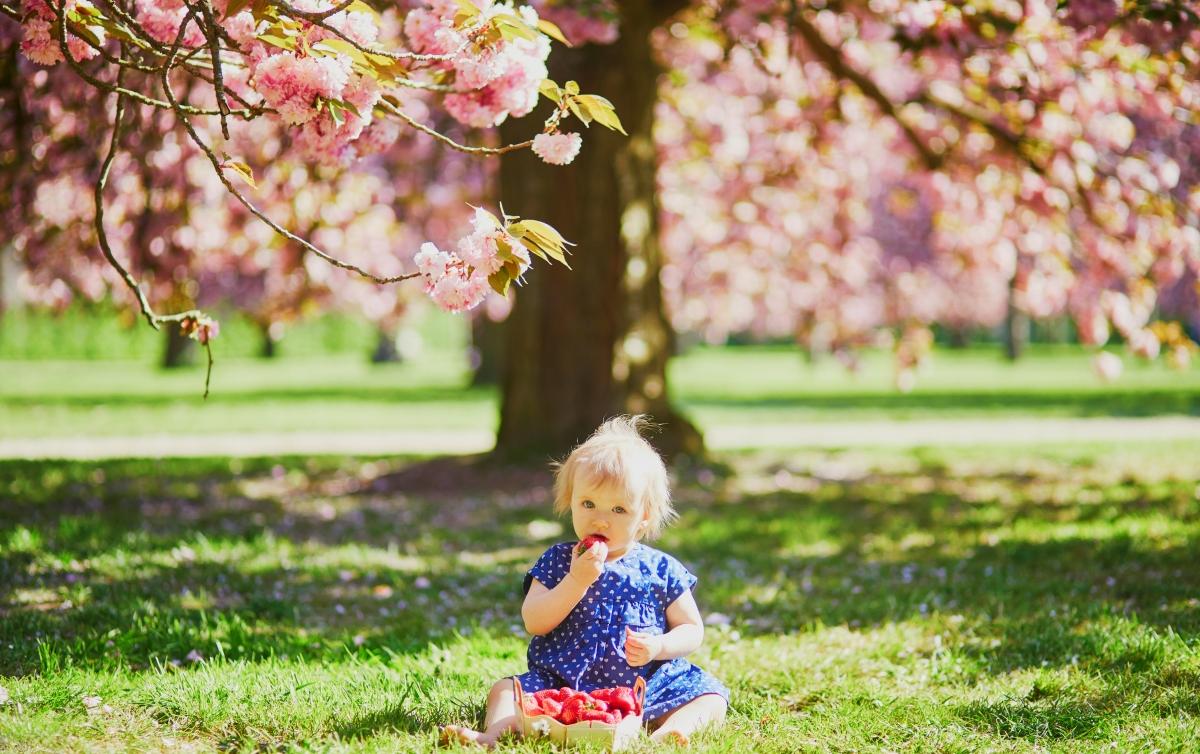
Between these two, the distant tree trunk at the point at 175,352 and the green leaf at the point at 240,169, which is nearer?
the green leaf at the point at 240,169

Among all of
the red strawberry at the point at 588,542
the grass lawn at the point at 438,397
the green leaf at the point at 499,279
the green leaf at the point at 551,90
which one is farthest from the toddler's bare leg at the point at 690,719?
the grass lawn at the point at 438,397

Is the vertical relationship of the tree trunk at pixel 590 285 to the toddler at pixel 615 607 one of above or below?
above

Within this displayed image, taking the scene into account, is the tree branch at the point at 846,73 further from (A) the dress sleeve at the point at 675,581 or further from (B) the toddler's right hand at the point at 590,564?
(B) the toddler's right hand at the point at 590,564

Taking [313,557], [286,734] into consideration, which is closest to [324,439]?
[313,557]

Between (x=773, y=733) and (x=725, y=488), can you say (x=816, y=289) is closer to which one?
(x=725, y=488)

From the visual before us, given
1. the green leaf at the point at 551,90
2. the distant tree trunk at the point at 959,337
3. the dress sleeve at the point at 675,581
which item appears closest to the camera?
the dress sleeve at the point at 675,581

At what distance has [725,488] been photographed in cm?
846

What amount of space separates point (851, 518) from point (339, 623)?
368cm

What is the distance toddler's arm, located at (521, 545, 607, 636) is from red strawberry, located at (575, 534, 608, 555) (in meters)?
0.02

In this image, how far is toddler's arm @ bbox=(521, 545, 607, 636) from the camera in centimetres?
312

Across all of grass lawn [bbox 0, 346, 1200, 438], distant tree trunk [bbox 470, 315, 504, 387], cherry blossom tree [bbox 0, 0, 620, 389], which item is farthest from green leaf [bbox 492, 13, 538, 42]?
distant tree trunk [bbox 470, 315, 504, 387]

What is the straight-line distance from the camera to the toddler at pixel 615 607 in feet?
10.5

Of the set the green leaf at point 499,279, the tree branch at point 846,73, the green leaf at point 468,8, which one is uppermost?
the tree branch at point 846,73

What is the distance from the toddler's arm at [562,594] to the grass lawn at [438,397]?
424 inches
